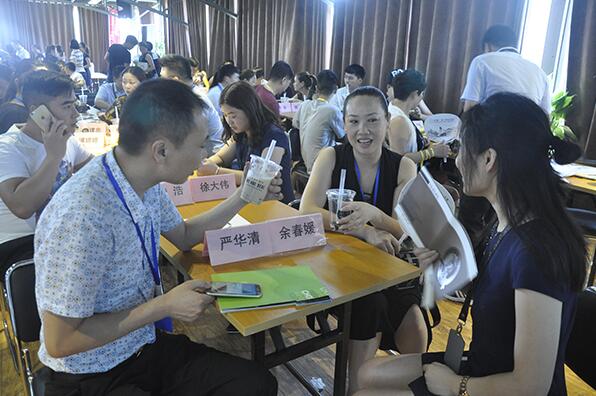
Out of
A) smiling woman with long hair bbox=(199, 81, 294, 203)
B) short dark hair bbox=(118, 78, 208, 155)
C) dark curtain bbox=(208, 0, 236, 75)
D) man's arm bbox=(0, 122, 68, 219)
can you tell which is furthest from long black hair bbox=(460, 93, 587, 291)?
dark curtain bbox=(208, 0, 236, 75)

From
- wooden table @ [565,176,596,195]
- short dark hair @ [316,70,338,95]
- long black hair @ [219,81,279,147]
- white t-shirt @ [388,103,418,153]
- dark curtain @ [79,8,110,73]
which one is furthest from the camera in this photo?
dark curtain @ [79,8,110,73]

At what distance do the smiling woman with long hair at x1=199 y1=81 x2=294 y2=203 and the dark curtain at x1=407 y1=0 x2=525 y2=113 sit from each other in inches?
126

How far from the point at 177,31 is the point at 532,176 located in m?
12.9

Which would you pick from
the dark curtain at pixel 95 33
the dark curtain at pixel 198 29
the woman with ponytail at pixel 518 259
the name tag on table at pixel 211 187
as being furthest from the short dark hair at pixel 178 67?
the dark curtain at pixel 95 33

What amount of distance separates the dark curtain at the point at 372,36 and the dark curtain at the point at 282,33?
0.66 meters

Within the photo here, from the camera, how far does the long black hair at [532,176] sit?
2.92 feet

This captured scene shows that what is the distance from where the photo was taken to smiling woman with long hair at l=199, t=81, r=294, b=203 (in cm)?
232

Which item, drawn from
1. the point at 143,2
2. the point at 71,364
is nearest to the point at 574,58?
the point at 71,364

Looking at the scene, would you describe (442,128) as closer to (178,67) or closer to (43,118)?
(178,67)

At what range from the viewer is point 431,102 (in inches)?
205

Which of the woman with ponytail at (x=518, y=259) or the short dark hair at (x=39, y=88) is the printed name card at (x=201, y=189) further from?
the woman with ponytail at (x=518, y=259)

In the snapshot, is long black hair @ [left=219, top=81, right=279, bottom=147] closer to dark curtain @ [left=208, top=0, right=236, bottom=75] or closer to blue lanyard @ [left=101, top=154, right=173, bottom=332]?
blue lanyard @ [left=101, top=154, right=173, bottom=332]

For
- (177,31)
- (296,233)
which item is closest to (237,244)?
(296,233)

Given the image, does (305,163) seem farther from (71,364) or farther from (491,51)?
(71,364)
